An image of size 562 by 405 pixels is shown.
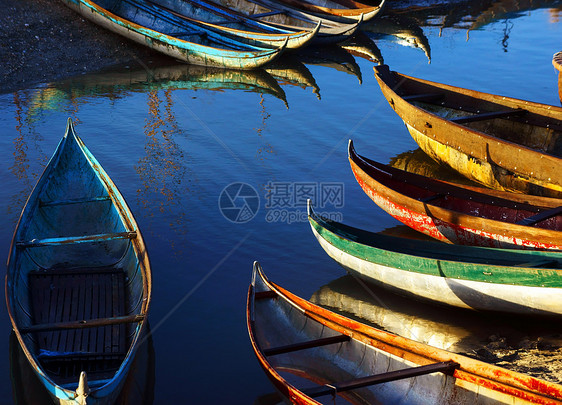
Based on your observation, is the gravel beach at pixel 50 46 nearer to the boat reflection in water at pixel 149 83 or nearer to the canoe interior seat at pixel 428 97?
the boat reflection in water at pixel 149 83

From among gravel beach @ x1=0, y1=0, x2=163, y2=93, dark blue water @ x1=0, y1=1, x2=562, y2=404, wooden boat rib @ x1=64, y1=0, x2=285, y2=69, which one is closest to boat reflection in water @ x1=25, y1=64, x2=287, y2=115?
dark blue water @ x1=0, y1=1, x2=562, y2=404

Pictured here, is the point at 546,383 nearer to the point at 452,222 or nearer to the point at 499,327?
the point at 499,327

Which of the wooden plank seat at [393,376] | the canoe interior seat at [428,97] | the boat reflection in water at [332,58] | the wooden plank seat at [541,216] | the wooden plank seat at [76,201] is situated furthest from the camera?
the boat reflection in water at [332,58]

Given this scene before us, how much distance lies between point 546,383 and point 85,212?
20.7ft

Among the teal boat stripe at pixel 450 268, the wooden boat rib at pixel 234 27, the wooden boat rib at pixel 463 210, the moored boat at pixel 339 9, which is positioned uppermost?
the moored boat at pixel 339 9

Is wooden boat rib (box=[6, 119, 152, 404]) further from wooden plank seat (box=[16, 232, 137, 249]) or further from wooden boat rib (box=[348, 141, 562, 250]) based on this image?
wooden boat rib (box=[348, 141, 562, 250])

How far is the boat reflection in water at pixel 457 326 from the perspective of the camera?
7023 mm

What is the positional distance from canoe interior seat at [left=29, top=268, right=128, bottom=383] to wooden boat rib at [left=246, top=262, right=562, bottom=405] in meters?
1.50

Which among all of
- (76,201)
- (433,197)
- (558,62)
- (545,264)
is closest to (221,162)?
(76,201)

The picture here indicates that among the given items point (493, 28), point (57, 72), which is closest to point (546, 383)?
point (57, 72)

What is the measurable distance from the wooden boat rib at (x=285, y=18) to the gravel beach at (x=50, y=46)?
4.02m

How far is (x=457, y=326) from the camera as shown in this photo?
25.5 feet

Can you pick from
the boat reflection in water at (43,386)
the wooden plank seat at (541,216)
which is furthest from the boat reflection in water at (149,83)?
the boat reflection in water at (43,386)

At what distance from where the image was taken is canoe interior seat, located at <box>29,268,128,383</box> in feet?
20.5
